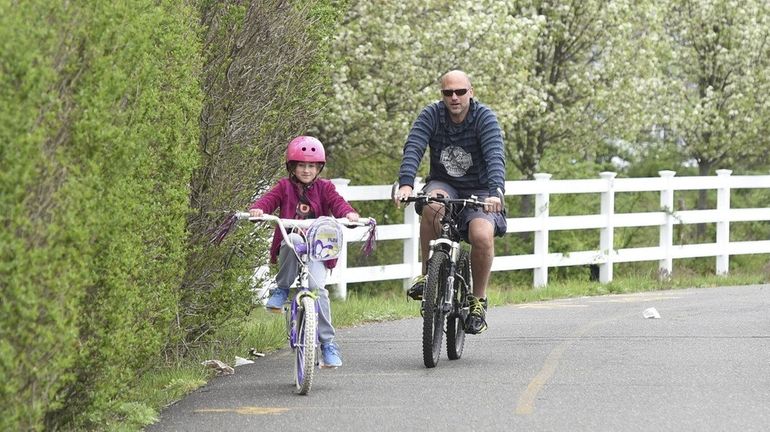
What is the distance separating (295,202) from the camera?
920 centimetres

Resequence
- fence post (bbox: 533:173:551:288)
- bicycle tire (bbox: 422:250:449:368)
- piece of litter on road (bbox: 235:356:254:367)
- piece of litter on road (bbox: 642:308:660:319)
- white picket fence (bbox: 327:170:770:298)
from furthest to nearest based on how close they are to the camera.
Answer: fence post (bbox: 533:173:551:288) < white picket fence (bbox: 327:170:770:298) < piece of litter on road (bbox: 642:308:660:319) < piece of litter on road (bbox: 235:356:254:367) < bicycle tire (bbox: 422:250:449:368)

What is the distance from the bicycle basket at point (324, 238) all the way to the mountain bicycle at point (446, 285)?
0.84 meters

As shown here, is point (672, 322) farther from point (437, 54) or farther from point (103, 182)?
point (437, 54)

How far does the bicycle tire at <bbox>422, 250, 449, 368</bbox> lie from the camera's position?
9.43m

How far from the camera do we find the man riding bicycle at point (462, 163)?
392 inches

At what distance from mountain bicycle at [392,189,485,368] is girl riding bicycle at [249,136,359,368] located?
63 cm

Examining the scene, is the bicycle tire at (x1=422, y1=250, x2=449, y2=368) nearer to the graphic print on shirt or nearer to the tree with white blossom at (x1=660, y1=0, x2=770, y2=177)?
the graphic print on shirt

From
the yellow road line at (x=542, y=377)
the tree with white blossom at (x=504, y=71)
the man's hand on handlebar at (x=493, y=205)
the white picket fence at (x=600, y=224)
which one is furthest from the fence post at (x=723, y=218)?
the man's hand on handlebar at (x=493, y=205)

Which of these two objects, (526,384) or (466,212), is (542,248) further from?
(526,384)

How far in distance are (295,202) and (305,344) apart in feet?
3.40

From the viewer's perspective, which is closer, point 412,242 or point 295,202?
point 295,202

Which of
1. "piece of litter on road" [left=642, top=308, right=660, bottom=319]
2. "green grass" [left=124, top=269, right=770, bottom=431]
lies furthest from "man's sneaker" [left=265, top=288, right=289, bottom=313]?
"piece of litter on road" [left=642, top=308, right=660, bottom=319]

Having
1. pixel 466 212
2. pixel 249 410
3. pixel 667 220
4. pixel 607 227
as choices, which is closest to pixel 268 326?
pixel 466 212

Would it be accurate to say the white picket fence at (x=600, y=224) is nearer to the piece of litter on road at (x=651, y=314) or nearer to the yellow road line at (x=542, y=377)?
the piece of litter on road at (x=651, y=314)
